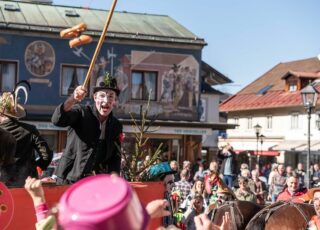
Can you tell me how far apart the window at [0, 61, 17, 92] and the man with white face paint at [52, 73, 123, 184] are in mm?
21836

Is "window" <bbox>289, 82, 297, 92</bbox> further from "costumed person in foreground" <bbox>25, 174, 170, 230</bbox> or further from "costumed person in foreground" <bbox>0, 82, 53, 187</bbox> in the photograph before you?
"costumed person in foreground" <bbox>25, 174, 170, 230</bbox>

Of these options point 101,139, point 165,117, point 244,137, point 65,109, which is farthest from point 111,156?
point 244,137

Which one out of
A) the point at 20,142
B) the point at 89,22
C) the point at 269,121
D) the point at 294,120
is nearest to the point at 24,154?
the point at 20,142

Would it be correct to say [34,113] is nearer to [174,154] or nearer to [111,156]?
[174,154]

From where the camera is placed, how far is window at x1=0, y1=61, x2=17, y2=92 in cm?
2680

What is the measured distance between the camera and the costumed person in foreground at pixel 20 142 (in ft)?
17.8

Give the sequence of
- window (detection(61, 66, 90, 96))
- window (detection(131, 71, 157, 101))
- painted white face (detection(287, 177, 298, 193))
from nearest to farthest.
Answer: painted white face (detection(287, 177, 298, 193)), window (detection(61, 66, 90, 96)), window (detection(131, 71, 157, 101))

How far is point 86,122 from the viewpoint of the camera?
5473 mm

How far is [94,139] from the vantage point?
552 centimetres

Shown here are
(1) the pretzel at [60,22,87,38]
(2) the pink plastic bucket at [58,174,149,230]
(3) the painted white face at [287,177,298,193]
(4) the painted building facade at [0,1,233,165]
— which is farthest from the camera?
(4) the painted building facade at [0,1,233,165]

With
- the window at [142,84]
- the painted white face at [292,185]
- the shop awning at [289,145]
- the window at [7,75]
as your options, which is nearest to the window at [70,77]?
the window at [7,75]

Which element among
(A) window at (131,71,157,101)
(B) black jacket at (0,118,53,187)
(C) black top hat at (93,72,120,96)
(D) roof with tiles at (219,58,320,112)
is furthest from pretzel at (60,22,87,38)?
(D) roof with tiles at (219,58,320,112)

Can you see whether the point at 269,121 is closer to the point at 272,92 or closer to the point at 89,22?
the point at 272,92

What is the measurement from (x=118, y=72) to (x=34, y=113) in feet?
12.5
